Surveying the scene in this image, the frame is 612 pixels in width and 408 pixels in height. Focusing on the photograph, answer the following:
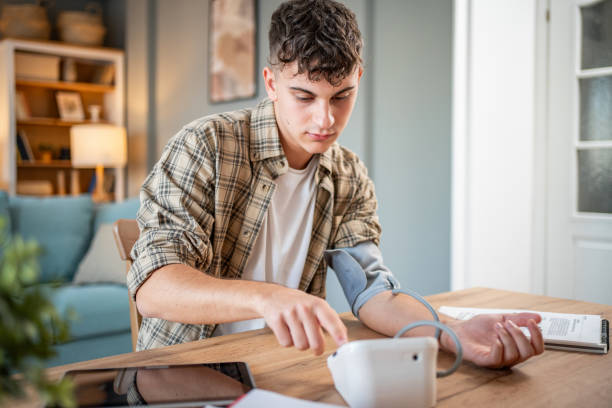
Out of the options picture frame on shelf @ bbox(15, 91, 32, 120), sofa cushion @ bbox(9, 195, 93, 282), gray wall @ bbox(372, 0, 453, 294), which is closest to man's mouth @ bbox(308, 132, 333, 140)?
gray wall @ bbox(372, 0, 453, 294)

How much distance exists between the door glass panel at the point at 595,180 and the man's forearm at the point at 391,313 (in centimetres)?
161

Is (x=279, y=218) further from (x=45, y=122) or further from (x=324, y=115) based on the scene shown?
(x=45, y=122)

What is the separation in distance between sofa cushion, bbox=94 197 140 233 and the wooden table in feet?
7.27

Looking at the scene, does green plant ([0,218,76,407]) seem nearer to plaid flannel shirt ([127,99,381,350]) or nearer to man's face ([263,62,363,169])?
plaid flannel shirt ([127,99,381,350])

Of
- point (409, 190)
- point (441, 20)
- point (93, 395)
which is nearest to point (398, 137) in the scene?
point (409, 190)

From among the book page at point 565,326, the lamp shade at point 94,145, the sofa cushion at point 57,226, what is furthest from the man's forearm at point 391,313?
the lamp shade at point 94,145

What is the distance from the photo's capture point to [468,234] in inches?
94.4

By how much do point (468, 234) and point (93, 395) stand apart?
206 centimetres

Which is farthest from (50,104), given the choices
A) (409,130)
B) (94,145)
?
(409,130)

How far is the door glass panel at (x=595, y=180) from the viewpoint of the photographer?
2.20m

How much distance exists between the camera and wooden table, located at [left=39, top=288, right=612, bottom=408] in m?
0.63

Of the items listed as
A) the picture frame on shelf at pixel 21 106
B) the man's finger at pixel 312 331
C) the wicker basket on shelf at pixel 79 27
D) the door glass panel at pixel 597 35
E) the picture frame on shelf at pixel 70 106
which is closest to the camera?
the man's finger at pixel 312 331

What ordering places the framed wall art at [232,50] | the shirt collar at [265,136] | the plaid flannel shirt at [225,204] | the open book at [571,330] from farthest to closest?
the framed wall art at [232,50] → the shirt collar at [265,136] → the plaid flannel shirt at [225,204] → the open book at [571,330]

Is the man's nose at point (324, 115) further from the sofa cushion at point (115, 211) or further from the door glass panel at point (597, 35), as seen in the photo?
the sofa cushion at point (115, 211)
